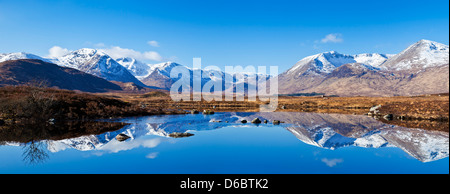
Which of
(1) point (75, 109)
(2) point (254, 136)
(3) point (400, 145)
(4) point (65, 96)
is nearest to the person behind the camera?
(3) point (400, 145)

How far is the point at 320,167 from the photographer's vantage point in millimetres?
16875

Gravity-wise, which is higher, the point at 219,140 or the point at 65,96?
the point at 65,96

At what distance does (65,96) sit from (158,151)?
129ft

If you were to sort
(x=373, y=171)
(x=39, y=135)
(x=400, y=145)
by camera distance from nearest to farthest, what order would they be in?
(x=373, y=171) → (x=400, y=145) → (x=39, y=135)

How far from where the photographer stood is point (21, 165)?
1661cm

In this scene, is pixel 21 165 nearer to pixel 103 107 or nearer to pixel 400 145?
pixel 400 145

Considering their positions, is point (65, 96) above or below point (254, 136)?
above

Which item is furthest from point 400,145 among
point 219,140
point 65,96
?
point 65,96
